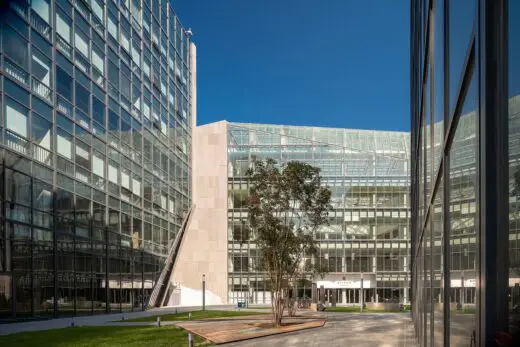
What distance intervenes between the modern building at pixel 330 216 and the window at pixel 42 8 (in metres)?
46.8

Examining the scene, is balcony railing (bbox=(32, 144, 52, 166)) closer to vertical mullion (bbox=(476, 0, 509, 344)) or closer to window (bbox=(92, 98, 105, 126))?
window (bbox=(92, 98, 105, 126))

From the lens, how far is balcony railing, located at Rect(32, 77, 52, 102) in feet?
129

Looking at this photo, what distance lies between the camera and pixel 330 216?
88938 mm

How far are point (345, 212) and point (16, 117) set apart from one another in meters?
59.6

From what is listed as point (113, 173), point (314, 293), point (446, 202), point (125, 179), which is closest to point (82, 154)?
point (113, 173)

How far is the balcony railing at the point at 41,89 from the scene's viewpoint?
39178 mm

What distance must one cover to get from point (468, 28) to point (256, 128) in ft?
289

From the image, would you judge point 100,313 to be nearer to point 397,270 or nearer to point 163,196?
point 163,196

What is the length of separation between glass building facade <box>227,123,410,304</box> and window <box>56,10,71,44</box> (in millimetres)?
45983

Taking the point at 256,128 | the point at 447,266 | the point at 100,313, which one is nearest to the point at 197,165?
the point at 256,128

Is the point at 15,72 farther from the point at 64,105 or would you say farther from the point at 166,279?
the point at 166,279

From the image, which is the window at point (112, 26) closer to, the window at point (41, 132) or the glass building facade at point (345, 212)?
the window at point (41, 132)

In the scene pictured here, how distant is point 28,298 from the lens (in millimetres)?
37531

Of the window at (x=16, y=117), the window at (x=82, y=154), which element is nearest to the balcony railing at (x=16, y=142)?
the window at (x=16, y=117)
